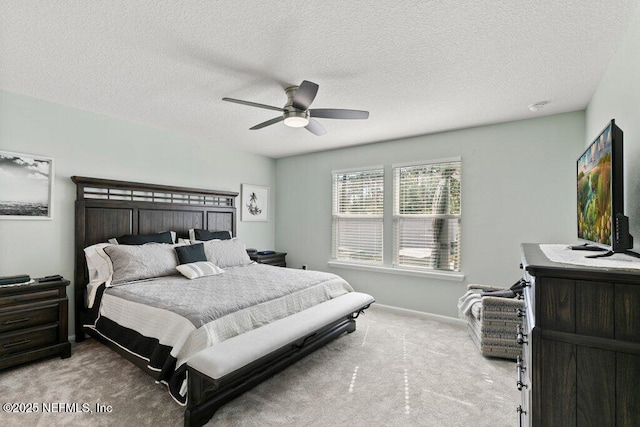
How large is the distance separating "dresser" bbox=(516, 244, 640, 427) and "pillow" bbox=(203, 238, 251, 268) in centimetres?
343

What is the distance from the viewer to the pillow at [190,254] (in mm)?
3420

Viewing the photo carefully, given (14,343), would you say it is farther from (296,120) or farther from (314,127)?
(314,127)

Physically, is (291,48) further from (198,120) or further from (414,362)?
(414,362)

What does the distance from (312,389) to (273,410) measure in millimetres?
373

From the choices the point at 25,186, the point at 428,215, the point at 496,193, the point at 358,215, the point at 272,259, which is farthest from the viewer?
the point at 272,259

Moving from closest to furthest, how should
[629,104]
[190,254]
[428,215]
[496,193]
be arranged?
[629,104] < [190,254] < [496,193] < [428,215]

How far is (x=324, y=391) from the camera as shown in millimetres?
2299

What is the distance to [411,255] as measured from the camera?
14.0 ft

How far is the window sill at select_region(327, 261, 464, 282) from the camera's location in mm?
3881

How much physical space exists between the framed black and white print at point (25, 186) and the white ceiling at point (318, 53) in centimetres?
67

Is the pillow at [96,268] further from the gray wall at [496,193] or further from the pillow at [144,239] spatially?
the gray wall at [496,193]

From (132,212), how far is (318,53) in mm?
3032

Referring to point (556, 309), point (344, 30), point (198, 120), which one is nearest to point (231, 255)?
point (198, 120)

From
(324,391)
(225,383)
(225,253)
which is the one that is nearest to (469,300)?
(324,391)
